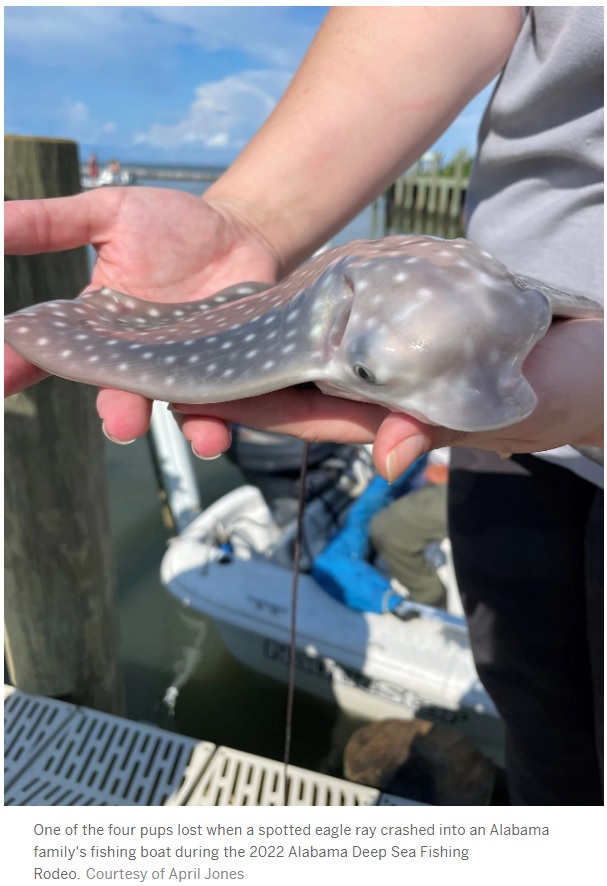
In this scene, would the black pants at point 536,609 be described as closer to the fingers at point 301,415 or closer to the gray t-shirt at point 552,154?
the gray t-shirt at point 552,154

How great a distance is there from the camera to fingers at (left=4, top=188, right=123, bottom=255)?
5.32 ft

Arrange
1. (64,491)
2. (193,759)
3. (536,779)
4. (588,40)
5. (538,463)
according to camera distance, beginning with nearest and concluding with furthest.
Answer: (588,40) < (538,463) < (536,779) < (193,759) < (64,491)

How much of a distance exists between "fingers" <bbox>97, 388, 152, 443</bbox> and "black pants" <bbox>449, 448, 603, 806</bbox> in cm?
99

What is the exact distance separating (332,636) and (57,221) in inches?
97.5

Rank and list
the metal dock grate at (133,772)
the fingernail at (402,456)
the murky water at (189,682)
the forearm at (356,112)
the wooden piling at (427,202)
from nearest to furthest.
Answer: the fingernail at (402,456) < the forearm at (356,112) < the metal dock grate at (133,772) < the murky water at (189,682) < the wooden piling at (427,202)

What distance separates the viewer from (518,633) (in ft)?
6.07

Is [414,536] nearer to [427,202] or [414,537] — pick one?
[414,537]

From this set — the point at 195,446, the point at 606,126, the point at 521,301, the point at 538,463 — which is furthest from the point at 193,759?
the point at 606,126

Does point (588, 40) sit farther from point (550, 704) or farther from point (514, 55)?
point (550, 704)

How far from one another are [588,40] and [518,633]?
1.47 metres

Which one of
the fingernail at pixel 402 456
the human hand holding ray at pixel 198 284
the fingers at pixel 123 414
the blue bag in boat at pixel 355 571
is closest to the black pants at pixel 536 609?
the human hand holding ray at pixel 198 284

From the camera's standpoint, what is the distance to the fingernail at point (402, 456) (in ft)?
3.37

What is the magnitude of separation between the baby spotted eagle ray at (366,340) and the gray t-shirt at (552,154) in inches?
9.1
